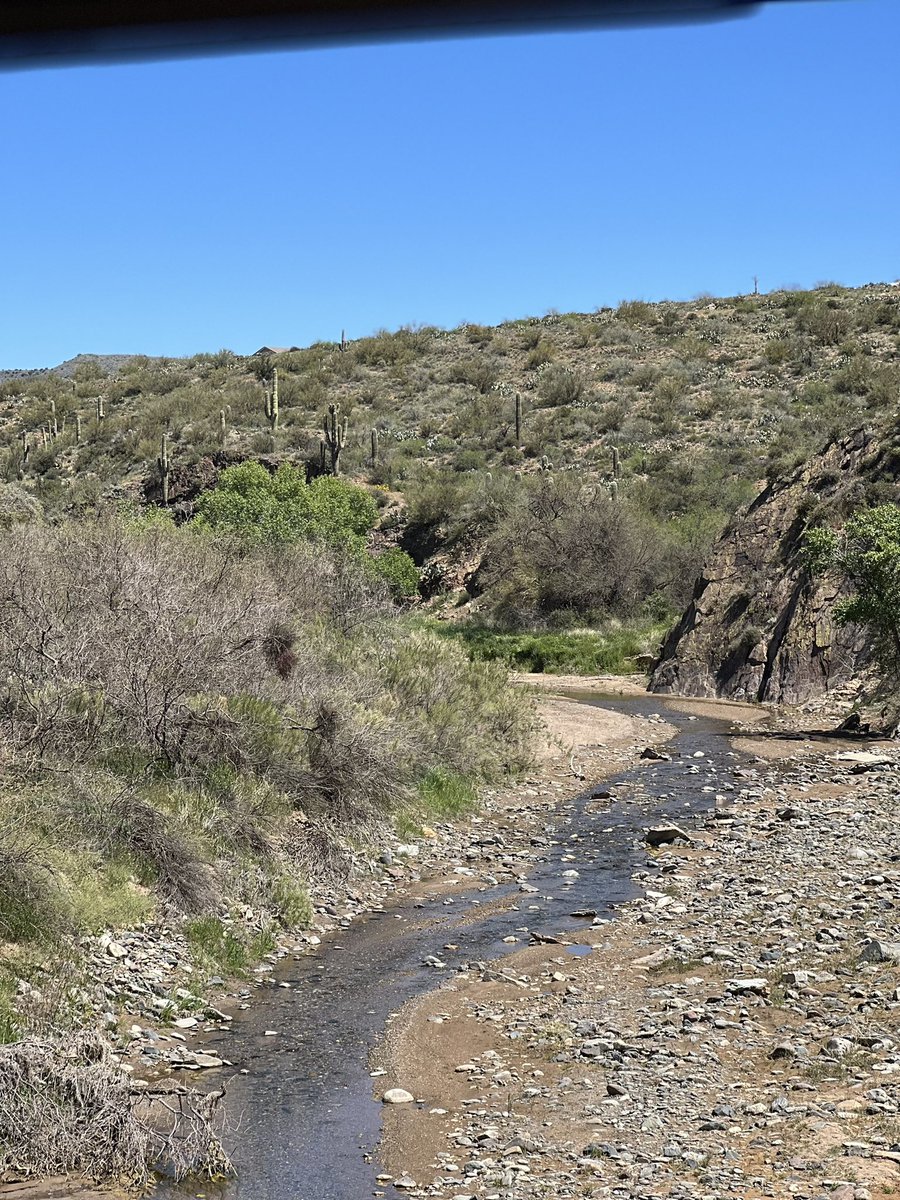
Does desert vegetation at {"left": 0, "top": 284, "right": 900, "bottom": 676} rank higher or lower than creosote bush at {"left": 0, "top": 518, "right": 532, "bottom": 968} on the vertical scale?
higher

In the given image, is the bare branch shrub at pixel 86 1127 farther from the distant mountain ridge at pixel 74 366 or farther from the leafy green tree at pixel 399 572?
the distant mountain ridge at pixel 74 366

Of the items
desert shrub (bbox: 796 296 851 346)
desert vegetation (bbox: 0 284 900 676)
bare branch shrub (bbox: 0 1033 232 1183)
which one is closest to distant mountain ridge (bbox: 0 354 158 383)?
desert vegetation (bbox: 0 284 900 676)

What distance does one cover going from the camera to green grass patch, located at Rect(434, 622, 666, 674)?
116 feet

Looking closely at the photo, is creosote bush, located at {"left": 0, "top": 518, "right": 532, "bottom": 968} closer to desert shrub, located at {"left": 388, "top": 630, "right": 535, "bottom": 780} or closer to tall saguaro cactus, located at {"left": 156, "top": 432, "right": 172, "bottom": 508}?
desert shrub, located at {"left": 388, "top": 630, "right": 535, "bottom": 780}

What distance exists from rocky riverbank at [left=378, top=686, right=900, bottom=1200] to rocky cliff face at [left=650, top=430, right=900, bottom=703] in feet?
50.8

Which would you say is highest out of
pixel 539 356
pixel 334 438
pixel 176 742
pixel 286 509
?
pixel 539 356

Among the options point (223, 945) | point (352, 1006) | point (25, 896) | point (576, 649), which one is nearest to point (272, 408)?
point (576, 649)

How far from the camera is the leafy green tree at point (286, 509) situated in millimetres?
32094

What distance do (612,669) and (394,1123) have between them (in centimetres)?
2754

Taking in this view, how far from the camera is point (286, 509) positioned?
126 feet

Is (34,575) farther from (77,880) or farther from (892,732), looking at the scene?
(892,732)

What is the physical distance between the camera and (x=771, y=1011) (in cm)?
905

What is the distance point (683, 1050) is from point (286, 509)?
102 ft

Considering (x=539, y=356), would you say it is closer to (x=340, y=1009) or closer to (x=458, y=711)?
(x=458, y=711)
